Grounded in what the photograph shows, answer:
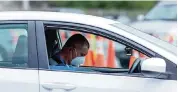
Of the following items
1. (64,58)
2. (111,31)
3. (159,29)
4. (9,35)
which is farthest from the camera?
(159,29)

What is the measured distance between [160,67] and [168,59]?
0.70 ft

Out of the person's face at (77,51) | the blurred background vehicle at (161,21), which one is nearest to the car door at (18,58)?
the person's face at (77,51)

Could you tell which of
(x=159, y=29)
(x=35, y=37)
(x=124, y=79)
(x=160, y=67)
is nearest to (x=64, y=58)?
(x=35, y=37)

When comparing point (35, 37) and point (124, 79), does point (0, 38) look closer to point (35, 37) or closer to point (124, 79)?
point (35, 37)

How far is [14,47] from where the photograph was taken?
4.13 meters

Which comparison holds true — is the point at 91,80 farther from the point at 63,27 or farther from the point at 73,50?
the point at 73,50

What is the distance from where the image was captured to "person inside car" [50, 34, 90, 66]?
4476mm

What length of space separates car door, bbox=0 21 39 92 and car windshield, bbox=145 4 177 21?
29.2 ft

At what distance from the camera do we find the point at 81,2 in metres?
31.9

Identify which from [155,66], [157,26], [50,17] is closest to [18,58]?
[50,17]

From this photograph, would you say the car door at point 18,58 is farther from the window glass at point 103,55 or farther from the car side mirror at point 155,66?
the car side mirror at point 155,66

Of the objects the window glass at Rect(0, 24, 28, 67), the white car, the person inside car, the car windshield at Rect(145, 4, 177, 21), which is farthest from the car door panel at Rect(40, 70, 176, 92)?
the car windshield at Rect(145, 4, 177, 21)

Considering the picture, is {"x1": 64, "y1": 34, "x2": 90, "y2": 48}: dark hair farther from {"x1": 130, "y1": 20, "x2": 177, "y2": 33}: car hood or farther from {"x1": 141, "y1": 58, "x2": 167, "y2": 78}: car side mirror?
{"x1": 130, "y1": 20, "x2": 177, "y2": 33}: car hood

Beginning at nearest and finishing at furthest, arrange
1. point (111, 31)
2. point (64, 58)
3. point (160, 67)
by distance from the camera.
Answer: point (160, 67)
point (111, 31)
point (64, 58)
